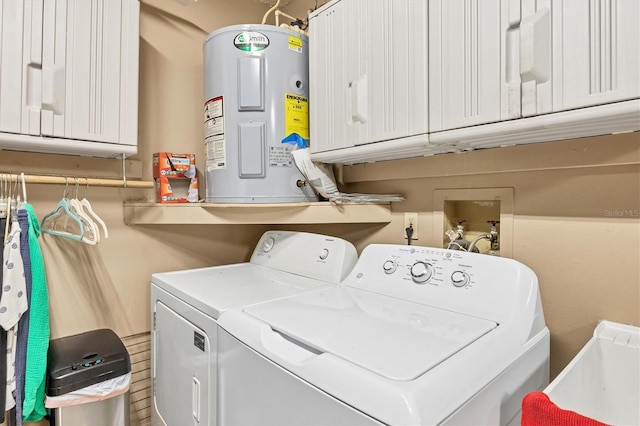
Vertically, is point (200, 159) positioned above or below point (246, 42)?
below

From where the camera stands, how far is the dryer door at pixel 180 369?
3.91ft

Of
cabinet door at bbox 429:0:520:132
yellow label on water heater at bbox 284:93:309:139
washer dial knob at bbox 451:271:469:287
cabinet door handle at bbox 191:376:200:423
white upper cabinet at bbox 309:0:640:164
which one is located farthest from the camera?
yellow label on water heater at bbox 284:93:309:139

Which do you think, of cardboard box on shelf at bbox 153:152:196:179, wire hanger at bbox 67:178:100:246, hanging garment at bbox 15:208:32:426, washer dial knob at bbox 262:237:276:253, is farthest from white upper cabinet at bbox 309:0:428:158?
hanging garment at bbox 15:208:32:426

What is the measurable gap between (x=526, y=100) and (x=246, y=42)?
1181mm

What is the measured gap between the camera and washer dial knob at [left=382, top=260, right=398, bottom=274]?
128 centimetres

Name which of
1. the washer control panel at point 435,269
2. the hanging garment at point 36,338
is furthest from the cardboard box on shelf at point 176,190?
the washer control panel at point 435,269

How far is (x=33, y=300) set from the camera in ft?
4.40

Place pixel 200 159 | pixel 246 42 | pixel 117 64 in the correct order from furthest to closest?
pixel 200 159 < pixel 246 42 < pixel 117 64

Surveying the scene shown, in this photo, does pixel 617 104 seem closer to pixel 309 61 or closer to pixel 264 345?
pixel 264 345

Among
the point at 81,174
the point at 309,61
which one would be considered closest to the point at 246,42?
the point at 309,61

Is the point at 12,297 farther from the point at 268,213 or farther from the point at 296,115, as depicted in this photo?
A: the point at 296,115

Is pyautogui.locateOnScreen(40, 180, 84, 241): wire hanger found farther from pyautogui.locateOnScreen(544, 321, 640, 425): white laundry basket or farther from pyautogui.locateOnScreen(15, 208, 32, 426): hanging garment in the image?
pyautogui.locateOnScreen(544, 321, 640, 425): white laundry basket

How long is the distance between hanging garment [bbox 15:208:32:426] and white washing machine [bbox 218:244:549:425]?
0.82 m

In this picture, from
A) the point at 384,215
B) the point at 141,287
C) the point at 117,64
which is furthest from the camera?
the point at 141,287
